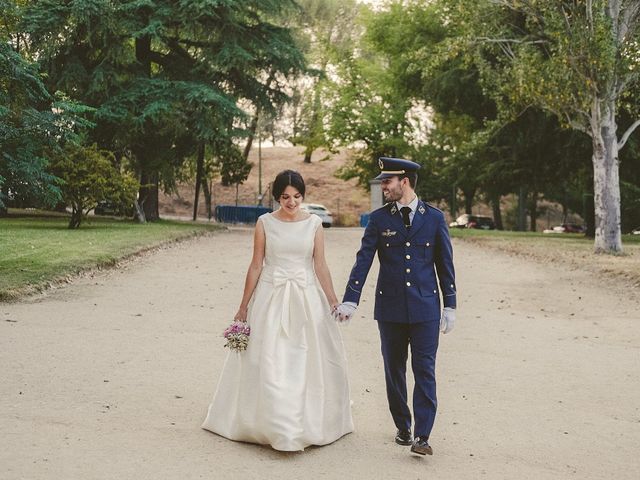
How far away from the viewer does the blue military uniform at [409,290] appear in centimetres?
582

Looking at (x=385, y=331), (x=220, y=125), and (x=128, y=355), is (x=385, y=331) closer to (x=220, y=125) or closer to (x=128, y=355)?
(x=128, y=355)

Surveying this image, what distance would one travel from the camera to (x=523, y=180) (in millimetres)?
36188

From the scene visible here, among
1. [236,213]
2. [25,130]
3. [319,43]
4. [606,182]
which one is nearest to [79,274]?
[25,130]

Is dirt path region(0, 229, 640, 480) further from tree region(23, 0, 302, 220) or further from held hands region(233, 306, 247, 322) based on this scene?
tree region(23, 0, 302, 220)

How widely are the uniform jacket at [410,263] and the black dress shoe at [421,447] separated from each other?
750 mm

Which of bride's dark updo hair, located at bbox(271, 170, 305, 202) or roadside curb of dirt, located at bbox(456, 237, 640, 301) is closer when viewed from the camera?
bride's dark updo hair, located at bbox(271, 170, 305, 202)

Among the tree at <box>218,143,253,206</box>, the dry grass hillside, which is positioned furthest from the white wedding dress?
the dry grass hillside

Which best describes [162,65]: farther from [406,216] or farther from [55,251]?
[406,216]

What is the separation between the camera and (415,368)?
19.2ft

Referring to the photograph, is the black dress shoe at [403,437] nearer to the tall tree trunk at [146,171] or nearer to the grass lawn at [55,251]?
the grass lawn at [55,251]

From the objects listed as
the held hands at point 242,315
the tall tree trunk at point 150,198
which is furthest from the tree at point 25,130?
the tall tree trunk at point 150,198

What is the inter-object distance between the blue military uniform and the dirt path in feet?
1.25

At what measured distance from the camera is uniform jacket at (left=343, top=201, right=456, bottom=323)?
5.85 meters

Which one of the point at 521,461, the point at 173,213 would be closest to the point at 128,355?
the point at 521,461
